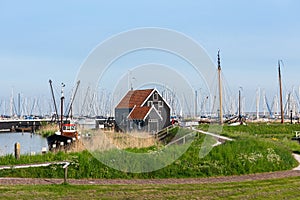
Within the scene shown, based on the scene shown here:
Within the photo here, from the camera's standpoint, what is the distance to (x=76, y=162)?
18641 mm

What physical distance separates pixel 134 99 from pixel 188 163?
38.0 m

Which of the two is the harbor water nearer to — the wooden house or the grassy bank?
the grassy bank

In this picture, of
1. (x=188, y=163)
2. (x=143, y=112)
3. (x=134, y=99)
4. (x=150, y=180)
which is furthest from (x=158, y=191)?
(x=134, y=99)

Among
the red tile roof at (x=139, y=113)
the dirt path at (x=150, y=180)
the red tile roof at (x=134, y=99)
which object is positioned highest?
the red tile roof at (x=134, y=99)

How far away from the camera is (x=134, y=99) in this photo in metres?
57.3

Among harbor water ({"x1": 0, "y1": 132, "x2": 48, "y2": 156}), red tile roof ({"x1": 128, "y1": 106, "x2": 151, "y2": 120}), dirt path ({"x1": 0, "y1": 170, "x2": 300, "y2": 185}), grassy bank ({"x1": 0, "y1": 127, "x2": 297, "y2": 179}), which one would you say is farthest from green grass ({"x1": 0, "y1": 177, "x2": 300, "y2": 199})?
red tile roof ({"x1": 128, "y1": 106, "x2": 151, "y2": 120})

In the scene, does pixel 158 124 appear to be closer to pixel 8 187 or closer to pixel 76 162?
pixel 76 162

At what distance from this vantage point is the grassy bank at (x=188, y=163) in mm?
17953

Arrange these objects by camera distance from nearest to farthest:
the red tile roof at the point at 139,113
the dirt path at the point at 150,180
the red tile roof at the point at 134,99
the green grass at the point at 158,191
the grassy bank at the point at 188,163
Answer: the green grass at the point at 158,191 → the dirt path at the point at 150,180 → the grassy bank at the point at 188,163 → the red tile roof at the point at 139,113 → the red tile roof at the point at 134,99

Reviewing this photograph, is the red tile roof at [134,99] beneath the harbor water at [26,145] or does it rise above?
above

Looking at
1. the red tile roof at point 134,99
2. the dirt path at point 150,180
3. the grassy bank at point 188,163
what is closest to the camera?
the dirt path at point 150,180

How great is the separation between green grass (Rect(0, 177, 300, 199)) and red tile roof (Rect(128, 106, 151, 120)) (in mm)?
35615

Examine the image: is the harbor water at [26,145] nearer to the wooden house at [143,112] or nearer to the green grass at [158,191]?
the green grass at [158,191]

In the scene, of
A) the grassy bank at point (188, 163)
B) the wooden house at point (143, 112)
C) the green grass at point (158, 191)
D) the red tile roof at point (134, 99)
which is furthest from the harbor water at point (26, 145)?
the red tile roof at point (134, 99)
